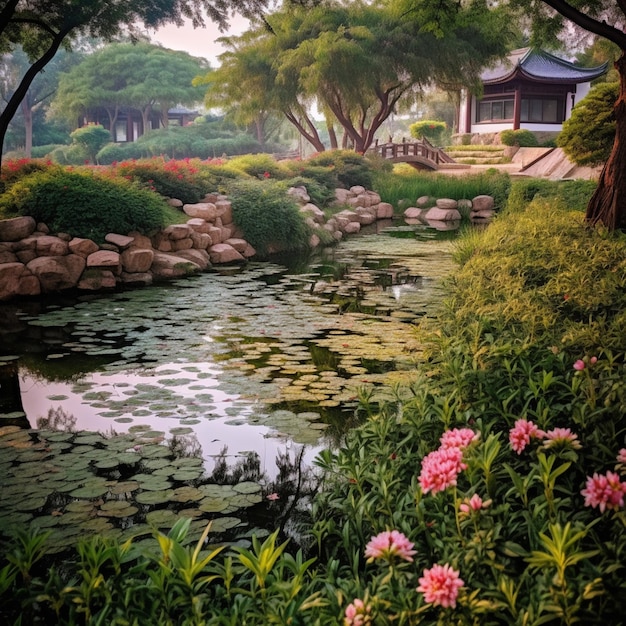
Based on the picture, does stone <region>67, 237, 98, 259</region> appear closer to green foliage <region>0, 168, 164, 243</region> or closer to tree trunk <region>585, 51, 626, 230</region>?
green foliage <region>0, 168, 164, 243</region>

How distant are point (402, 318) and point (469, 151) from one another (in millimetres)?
24521

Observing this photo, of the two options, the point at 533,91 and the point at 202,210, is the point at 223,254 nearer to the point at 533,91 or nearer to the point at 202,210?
the point at 202,210

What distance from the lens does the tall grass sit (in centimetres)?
1950

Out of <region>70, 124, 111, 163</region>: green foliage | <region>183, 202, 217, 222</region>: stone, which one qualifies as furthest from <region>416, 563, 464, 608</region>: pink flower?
<region>70, 124, 111, 163</region>: green foliage

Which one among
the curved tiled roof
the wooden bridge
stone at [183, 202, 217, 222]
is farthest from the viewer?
the curved tiled roof

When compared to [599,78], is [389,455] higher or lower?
lower

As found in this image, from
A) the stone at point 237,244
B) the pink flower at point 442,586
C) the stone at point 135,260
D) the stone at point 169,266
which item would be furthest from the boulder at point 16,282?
the pink flower at point 442,586

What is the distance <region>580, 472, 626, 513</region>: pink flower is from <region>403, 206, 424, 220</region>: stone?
1725 centimetres

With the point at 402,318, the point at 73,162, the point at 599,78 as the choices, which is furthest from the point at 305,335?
the point at 73,162

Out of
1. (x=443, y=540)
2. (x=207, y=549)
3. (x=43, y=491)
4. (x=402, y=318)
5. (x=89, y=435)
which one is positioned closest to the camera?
(x=443, y=540)

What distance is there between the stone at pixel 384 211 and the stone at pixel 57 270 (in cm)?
1121

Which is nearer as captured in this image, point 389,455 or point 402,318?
point 389,455

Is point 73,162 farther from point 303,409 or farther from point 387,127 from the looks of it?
point 387,127

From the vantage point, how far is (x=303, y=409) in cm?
459
